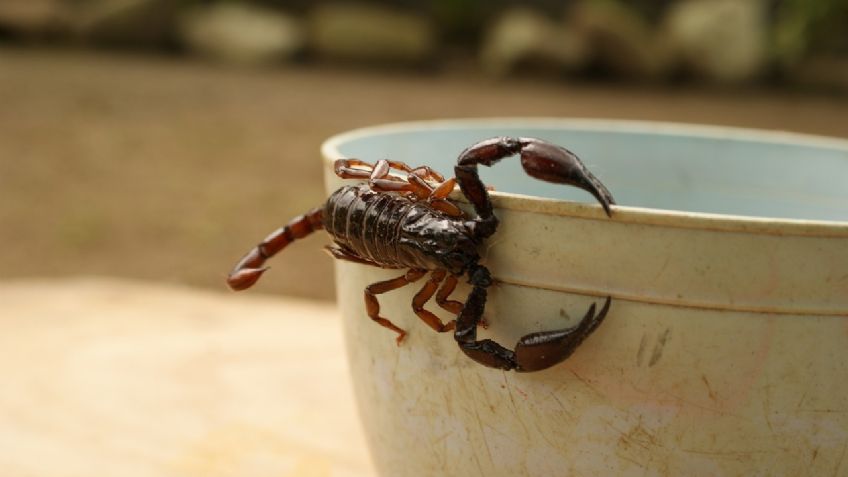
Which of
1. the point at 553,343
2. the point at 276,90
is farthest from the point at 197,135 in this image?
the point at 553,343

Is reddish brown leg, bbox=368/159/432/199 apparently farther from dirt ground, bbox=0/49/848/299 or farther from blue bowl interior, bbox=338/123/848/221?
dirt ground, bbox=0/49/848/299

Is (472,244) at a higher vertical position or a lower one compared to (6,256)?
higher

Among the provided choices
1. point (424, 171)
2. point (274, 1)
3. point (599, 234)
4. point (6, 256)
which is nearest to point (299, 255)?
point (6, 256)

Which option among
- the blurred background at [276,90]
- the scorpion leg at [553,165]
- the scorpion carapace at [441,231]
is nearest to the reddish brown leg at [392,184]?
the scorpion carapace at [441,231]

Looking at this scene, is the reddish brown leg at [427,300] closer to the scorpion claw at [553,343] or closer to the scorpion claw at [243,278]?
the scorpion claw at [553,343]

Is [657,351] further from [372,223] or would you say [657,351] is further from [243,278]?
[243,278]

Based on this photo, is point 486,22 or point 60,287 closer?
point 60,287

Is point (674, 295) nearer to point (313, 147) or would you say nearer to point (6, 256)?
point (6, 256)
